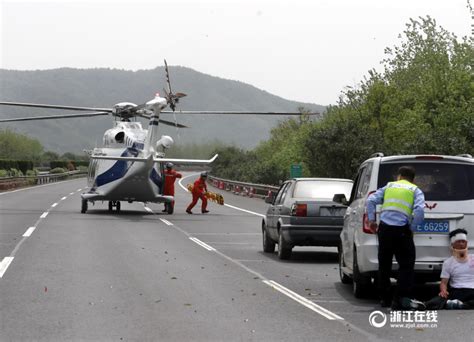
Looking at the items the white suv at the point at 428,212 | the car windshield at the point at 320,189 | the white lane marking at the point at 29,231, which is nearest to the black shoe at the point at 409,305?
the white suv at the point at 428,212

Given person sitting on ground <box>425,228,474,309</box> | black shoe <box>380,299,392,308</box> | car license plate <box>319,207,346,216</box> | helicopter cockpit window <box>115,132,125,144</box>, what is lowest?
black shoe <box>380,299,392,308</box>

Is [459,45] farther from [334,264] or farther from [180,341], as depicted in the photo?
[180,341]

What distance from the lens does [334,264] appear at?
683 inches

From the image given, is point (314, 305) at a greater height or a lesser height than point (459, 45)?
lesser

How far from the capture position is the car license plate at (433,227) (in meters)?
11.8

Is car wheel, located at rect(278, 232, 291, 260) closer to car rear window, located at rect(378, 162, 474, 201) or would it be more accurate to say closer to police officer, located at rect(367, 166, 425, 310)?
car rear window, located at rect(378, 162, 474, 201)

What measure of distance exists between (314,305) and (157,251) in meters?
7.93

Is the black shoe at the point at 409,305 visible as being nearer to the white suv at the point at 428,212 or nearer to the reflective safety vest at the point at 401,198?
Result: the white suv at the point at 428,212

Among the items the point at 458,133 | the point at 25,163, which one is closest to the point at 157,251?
the point at 458,133

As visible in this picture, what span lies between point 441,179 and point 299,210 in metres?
5.47

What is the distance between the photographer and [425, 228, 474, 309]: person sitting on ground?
11.4m

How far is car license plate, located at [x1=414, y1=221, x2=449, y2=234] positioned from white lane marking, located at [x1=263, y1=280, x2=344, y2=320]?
1.56 metres

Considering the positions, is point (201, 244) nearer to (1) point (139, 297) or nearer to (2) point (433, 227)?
(1) point (139, 297)

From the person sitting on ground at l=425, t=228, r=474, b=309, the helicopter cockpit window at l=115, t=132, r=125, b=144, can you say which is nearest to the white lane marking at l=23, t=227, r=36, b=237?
the helicopter cockpit window at l=115, t=132, r=125, b=144
